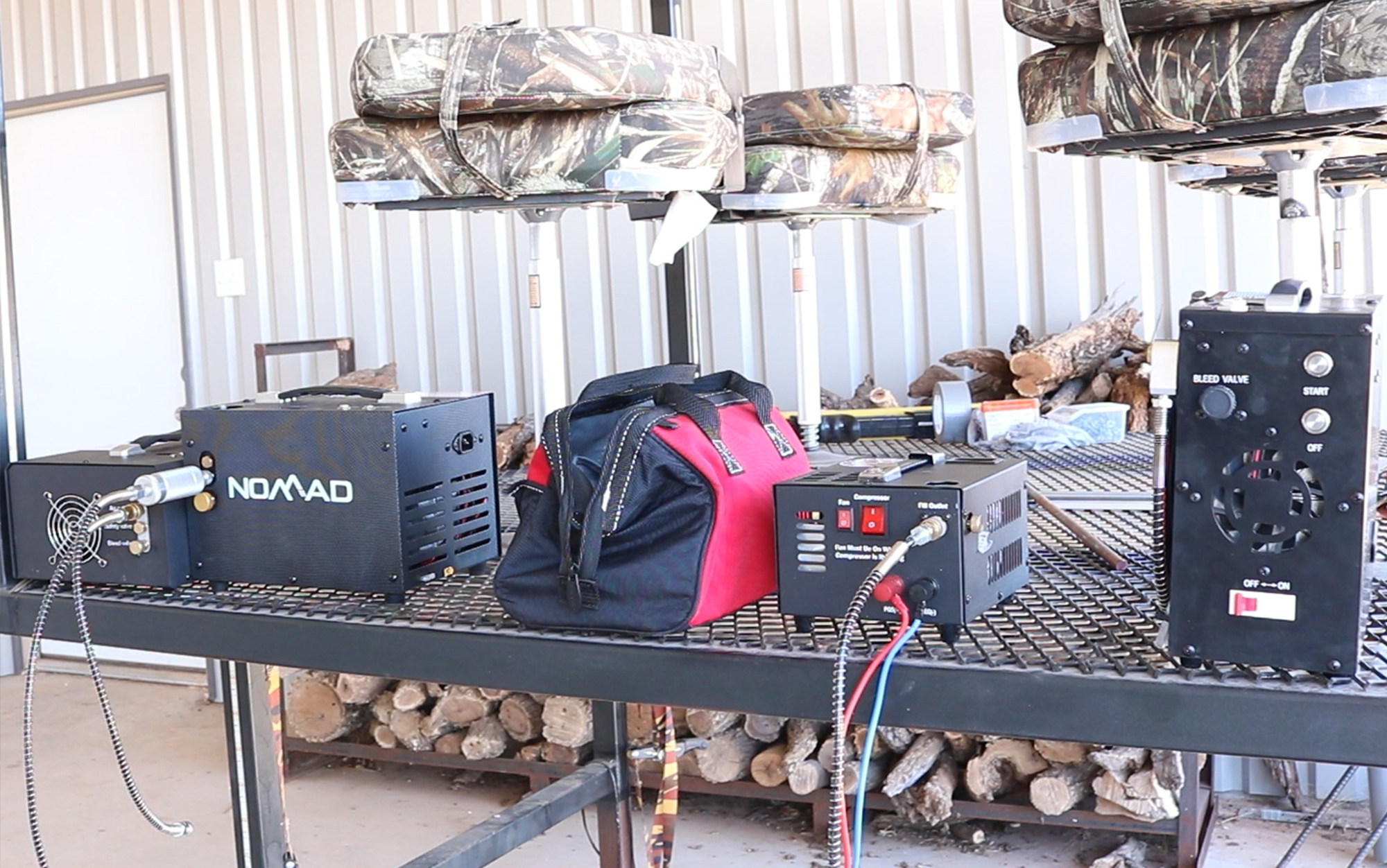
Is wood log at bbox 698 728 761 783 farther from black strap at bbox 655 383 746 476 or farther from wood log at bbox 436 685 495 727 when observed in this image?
black strap at bbox 655 383 746 476

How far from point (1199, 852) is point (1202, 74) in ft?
7.53

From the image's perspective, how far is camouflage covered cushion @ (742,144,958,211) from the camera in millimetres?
2088

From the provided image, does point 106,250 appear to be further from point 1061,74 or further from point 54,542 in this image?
point 1061,74

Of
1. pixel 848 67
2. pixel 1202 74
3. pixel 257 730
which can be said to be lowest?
pixel 257 730

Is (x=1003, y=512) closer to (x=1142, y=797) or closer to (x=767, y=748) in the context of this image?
(x=1142, y=797)

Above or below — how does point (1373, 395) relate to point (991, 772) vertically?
above

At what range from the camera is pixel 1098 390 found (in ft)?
11.1

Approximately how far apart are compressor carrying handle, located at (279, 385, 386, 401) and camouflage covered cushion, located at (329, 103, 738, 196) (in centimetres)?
30

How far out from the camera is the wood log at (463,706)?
12.4ft

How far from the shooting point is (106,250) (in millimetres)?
5512

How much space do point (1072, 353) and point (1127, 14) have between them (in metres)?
2.01

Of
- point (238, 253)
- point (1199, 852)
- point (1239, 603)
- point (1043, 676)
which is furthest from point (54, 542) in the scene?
point (238, 253)

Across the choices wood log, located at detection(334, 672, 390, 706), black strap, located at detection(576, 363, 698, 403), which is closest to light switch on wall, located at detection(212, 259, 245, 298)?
wood log, located at detection(334, 672, 390, 706)

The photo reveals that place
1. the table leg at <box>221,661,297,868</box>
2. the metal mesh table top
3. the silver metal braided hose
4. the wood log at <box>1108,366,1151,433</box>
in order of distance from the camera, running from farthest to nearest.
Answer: the wood log at <box>1108,366,1151,433</box>, the table leg at <box>221,661,297,868</box>, the silver metal braided hose, the metal mesh table top
